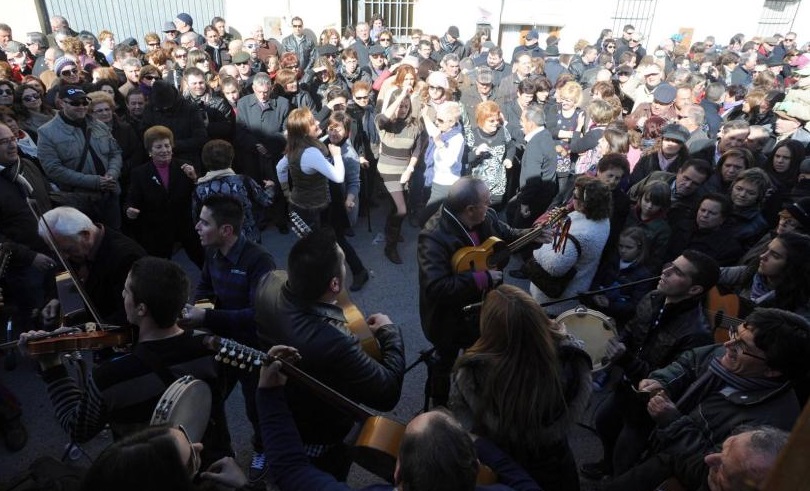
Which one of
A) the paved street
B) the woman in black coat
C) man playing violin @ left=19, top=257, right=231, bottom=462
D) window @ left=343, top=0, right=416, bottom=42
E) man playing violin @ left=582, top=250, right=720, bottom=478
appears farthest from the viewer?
window @ left=343, top=0, right=416, bottom=42

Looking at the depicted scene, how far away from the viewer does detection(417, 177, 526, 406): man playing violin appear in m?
3.19

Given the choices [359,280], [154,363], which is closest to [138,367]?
[154,363]

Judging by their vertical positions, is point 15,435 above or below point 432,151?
below

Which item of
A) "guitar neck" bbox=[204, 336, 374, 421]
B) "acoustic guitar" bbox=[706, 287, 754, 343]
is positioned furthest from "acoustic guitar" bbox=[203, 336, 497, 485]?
"acoustic guitar" bbox=[706, 287, 754, 343]

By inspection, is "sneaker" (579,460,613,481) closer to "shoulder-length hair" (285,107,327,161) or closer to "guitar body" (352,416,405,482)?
"guitar body" (352,416,405,482)

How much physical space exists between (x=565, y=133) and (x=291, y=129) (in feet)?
11.4

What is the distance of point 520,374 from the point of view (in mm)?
1977

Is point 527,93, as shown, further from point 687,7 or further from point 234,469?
point 687,7

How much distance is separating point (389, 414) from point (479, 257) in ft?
4.76

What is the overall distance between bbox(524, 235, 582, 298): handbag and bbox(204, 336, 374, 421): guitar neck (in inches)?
80.9

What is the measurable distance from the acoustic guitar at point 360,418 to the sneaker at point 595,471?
184 cm

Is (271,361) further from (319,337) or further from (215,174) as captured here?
(215,174)

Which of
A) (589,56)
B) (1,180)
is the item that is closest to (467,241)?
(1,180)

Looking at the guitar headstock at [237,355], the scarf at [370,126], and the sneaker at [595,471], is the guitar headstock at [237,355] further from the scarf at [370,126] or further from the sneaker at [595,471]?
the scarf at [370,126]
